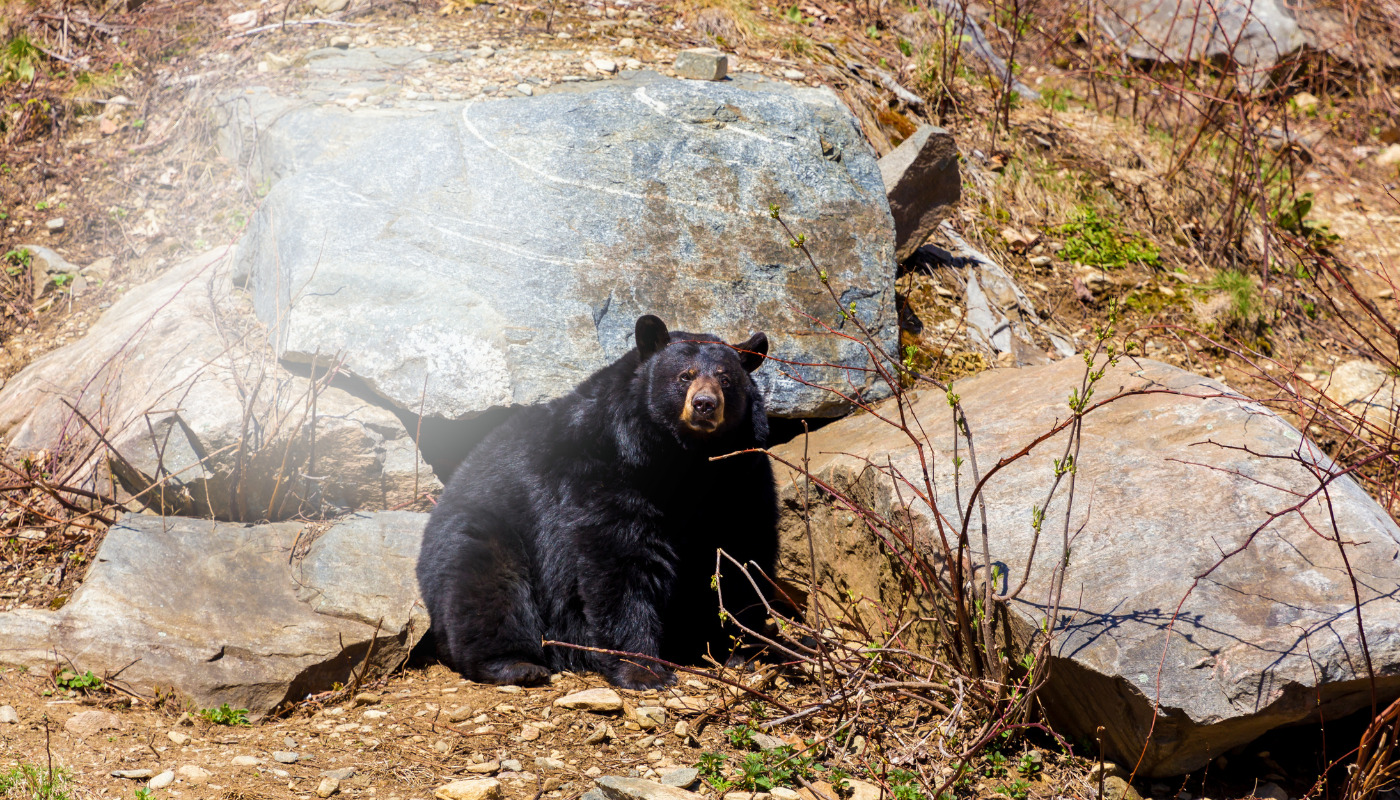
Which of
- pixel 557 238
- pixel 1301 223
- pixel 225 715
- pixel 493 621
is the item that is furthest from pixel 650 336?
pixel 1301 223

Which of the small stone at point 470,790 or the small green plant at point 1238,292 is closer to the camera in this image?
the small stone at point 470,790

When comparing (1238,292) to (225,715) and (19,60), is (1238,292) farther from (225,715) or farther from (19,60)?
(19,60)

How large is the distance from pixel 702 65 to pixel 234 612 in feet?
16.5

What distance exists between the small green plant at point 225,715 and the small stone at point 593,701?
4.35 ft

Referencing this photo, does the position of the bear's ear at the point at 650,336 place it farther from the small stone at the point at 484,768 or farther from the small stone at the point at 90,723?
the small stone at the point at 90,723

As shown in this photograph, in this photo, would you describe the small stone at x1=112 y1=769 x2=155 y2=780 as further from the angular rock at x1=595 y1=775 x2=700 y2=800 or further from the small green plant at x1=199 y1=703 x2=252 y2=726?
the angular rock at x1=595 y1=775 x2=700 y2=800

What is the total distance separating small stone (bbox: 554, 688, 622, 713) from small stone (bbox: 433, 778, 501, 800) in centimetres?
88

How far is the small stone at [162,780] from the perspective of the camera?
3.11 metres

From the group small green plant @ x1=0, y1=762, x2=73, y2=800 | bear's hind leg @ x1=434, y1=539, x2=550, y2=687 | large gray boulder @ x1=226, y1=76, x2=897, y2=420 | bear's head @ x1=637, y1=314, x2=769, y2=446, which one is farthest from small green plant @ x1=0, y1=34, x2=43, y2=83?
small green plant @ x1=0, y1=762, x2=73, y2=800

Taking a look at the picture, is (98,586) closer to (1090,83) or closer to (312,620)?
(312,620)

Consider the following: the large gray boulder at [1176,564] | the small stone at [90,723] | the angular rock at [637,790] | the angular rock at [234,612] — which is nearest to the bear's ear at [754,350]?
the large gray boulder at [1176,564]

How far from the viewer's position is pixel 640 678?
4.41 meters

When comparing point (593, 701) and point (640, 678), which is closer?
point (593, 701)

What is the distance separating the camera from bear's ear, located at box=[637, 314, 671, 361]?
4.54 m
